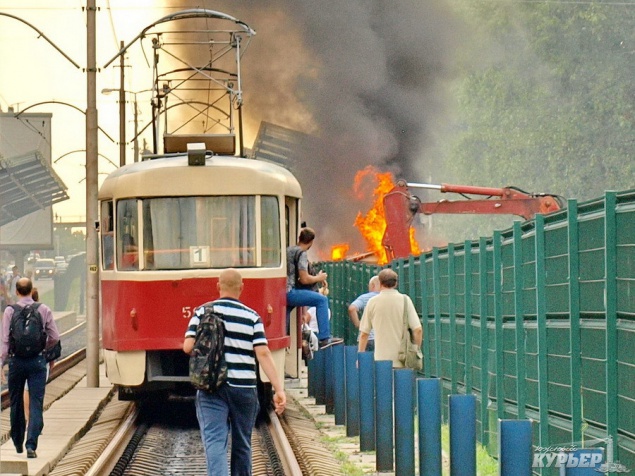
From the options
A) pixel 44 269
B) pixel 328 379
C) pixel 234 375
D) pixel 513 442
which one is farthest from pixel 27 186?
pixel 44 269

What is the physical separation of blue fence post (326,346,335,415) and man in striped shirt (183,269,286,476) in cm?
841

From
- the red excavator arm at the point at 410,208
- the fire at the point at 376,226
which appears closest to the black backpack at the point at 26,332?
the red excavator arm at the point at 410,208

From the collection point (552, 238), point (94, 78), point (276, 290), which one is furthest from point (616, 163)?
point (552, 238)

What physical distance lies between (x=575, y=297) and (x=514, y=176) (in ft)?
198

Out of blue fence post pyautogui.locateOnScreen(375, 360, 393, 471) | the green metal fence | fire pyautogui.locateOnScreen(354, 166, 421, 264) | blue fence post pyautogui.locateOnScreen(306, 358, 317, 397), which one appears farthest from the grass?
fire pyautogui.locateOnScreen(354, 166, 421, 264)

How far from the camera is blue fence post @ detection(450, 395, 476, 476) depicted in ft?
33.4

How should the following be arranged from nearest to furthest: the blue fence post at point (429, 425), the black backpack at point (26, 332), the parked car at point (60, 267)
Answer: the blue fence post at point (429, 425) → the black backpack at point (26, 332) → the parked car at point (60, 267)

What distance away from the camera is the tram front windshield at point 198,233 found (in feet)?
55.1

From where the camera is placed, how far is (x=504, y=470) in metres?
8.44

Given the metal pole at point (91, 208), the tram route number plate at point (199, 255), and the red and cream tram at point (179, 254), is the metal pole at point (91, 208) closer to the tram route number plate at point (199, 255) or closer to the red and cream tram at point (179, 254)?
the red and cream tram at point (179, 254)

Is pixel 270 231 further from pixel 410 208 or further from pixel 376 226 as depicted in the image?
pixel 376 226

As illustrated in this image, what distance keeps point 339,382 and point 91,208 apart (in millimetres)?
7556

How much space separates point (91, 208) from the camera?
2375cm

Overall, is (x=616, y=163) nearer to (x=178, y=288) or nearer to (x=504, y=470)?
(x=178, y=288)
